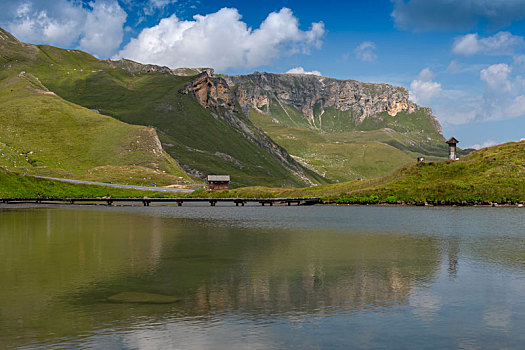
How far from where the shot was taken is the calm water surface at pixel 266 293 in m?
19.7

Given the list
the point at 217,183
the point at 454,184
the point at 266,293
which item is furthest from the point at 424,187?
the point at 266,293

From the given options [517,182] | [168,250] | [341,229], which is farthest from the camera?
[517,182]

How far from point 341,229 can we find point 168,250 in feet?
89.4

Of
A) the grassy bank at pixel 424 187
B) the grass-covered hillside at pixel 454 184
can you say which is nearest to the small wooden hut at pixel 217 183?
the grassy bank at pixel 424 187

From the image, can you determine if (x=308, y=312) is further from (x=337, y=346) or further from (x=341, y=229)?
(x=341, y=229)

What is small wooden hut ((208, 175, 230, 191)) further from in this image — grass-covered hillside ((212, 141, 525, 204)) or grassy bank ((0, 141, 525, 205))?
grass-covered hillside ((212, 141, 525, 204))

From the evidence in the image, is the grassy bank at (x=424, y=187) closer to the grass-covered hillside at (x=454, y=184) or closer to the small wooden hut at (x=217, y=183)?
the grass-covered hillside at (x=454, y=184)

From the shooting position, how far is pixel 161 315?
2286 centimetres

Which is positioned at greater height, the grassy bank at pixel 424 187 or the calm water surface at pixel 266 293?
the grassy bank at pixel 424 187

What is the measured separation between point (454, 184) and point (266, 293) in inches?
Answer: 4351

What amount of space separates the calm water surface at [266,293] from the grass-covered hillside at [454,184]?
234 ft

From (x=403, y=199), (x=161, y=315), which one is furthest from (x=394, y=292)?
(x=403, y=199)

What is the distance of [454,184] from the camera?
12744 cm

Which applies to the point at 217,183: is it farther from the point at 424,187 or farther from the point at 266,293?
the point at 266,293
